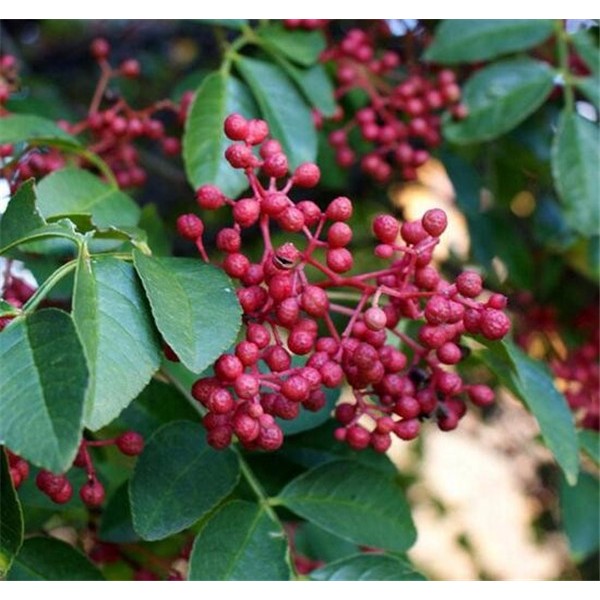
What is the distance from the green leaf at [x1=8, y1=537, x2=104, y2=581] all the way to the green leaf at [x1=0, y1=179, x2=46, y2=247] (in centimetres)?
29

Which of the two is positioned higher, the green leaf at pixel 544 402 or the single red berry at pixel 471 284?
the single red berry at pixel 471 284

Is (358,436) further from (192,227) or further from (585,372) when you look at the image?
(585,372)

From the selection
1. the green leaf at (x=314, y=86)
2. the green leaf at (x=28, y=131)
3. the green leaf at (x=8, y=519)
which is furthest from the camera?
the green leaf at (x=314, y=86)

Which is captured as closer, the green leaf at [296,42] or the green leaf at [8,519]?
the green leaf at [8,519]

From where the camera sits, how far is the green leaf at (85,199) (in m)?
1.13

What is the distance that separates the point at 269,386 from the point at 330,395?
0.77ft

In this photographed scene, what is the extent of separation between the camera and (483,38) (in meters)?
1.49

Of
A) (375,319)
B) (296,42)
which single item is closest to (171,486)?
(375,319)

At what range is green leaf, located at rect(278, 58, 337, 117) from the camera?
1.37 m

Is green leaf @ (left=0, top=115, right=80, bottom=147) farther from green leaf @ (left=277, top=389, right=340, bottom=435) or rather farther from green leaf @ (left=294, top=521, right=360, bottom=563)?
green leaf @ (left=294, top=521, right=360, bottom=563)

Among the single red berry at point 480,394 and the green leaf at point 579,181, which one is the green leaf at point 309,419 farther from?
the green leaf at point 579,181

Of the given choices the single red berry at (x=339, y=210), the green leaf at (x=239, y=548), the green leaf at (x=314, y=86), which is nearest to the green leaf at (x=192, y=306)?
the single red berry at (x=339, y=210)

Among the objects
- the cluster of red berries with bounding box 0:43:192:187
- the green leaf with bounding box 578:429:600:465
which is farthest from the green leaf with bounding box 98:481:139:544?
the green leaf with bounding box 578:429:600:465

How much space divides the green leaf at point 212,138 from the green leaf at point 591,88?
0.48 m
